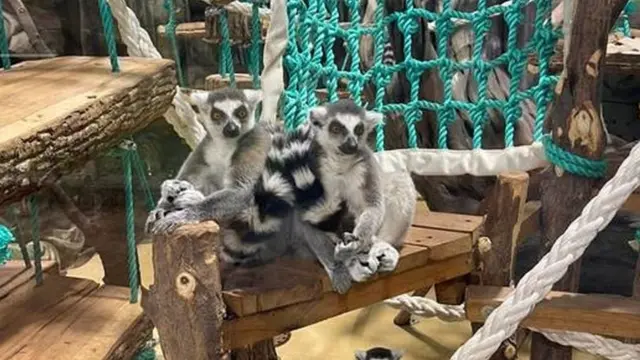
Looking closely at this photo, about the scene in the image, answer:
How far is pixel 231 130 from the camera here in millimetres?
1398

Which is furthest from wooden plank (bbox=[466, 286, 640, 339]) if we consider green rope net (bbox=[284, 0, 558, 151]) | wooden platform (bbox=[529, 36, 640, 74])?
wooden platform (bbox=[529, 36, 640, 74])

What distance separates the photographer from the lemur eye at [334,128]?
4.37ft

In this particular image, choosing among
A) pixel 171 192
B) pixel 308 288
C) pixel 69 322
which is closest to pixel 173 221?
pixel 171 192

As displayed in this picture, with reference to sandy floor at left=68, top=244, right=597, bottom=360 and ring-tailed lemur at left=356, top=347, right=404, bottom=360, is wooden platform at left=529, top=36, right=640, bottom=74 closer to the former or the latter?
sandy floor at left=68, top=244, right=597, bottom=360

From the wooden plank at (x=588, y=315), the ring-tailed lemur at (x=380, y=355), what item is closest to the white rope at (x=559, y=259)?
the wooden plank at (x=588, y=315)

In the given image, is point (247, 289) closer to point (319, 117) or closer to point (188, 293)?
point (188, 293)

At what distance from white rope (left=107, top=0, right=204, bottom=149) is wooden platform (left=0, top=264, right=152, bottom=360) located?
429mm

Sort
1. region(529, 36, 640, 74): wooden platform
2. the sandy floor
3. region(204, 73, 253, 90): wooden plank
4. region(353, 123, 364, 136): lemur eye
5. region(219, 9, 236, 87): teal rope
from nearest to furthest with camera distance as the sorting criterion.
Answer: region(353, 123, 364, 136): lemur eye → region(219, 9, 236, 87): teal rope → the sandy floor → region(529, 36, 640, 74): wooden platform → region(204, 73, 253, 90): wooden plank

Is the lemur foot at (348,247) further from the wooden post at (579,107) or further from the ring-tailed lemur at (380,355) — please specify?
the ring-tailed lemur at (380,355)

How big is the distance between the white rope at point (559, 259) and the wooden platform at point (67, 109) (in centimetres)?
73

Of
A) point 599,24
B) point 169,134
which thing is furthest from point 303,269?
point 169,134

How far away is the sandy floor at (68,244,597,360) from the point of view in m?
2.52

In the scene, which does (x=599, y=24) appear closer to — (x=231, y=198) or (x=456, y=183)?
(x=231, y=198)

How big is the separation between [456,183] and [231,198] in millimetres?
1603
